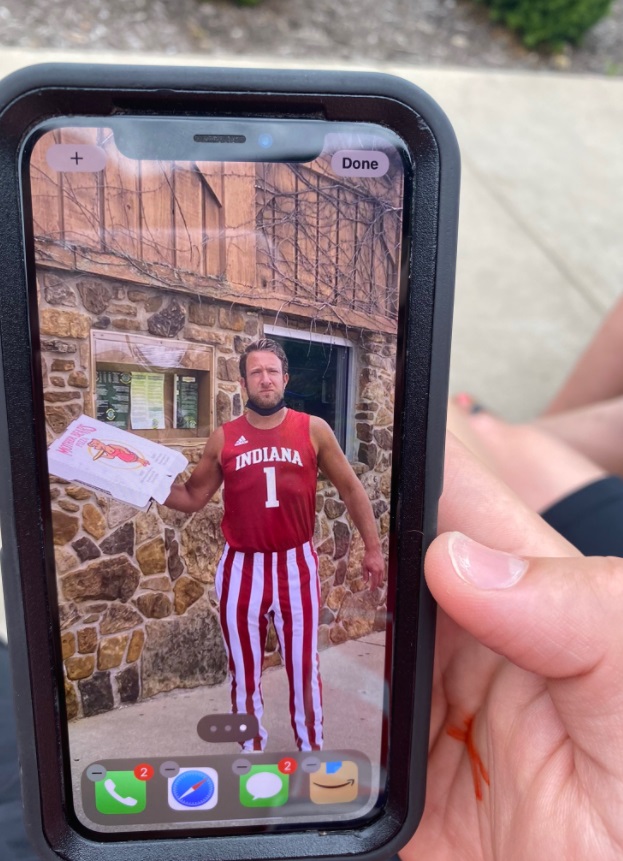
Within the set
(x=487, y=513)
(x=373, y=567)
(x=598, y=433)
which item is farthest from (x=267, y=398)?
(x=598, y=433)

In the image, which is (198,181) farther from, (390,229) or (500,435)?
(500,435)

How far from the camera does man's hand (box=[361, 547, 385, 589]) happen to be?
0.73 metres

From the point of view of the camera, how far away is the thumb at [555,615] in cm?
67

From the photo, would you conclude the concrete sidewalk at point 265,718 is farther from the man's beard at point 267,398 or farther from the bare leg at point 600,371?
the bare leg at point 600,371

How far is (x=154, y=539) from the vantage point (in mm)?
708

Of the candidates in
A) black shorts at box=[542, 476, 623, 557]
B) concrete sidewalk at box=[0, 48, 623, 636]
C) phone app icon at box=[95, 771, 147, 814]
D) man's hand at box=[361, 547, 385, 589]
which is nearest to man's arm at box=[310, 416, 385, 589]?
man's hand at box=[361, 547, 385, 589]

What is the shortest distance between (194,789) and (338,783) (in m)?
0.16

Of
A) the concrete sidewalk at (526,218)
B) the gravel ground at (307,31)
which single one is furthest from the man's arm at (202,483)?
the gravel ground at (307,31)

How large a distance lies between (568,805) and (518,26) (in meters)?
2.96

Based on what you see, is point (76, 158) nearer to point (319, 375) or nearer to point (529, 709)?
point (319, 375)

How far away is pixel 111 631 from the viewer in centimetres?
72

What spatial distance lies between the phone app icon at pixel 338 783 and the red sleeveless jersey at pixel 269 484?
0.86 ft

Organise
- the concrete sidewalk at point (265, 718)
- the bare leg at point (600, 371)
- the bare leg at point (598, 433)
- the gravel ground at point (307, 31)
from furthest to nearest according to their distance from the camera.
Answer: the gravel ground at point (307, 31) → the bare leg at point (600, 371) → the bare leg at point (598, 433) → the concrete sidewalk at point (265, 718)

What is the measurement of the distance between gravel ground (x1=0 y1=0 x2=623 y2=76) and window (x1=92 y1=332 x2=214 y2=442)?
2.12 metres
